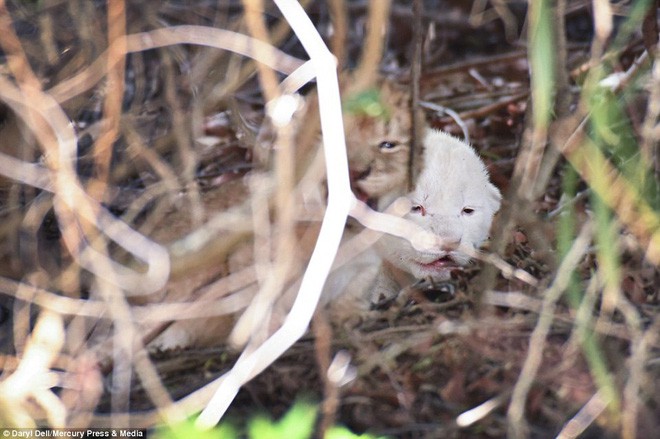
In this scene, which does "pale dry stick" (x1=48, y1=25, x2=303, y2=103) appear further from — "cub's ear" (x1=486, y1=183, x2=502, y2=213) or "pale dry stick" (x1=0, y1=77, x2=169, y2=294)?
"cub's ear" (x1=486, y1=183, x2=502, y2=213)

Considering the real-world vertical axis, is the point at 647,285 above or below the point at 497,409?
above

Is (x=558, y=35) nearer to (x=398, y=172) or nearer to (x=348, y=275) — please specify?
(x=398, y=172)

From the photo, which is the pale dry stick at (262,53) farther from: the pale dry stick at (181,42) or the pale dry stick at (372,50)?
the pale dry stick at (372,50)

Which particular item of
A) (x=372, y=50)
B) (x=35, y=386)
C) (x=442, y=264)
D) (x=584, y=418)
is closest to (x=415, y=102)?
(x=372, y=50)

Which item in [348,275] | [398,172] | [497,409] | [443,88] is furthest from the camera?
[443,88]

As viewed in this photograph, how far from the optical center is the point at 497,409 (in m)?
1.74

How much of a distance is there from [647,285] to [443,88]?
52.3 inches

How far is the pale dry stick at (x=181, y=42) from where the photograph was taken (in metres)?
1.67

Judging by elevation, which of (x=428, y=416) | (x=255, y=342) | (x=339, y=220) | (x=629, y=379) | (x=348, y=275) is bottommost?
(x=428, y=416)

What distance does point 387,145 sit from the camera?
6.33 feet

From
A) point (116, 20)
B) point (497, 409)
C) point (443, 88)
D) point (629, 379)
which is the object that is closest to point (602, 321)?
point (629, 379)

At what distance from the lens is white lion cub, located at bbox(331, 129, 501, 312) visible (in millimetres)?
1861

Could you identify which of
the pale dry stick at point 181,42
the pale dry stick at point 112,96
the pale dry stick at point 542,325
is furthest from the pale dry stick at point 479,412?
the pale dry stick at point 112,96

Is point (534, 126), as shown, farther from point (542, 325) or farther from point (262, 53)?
point (262, 53)
